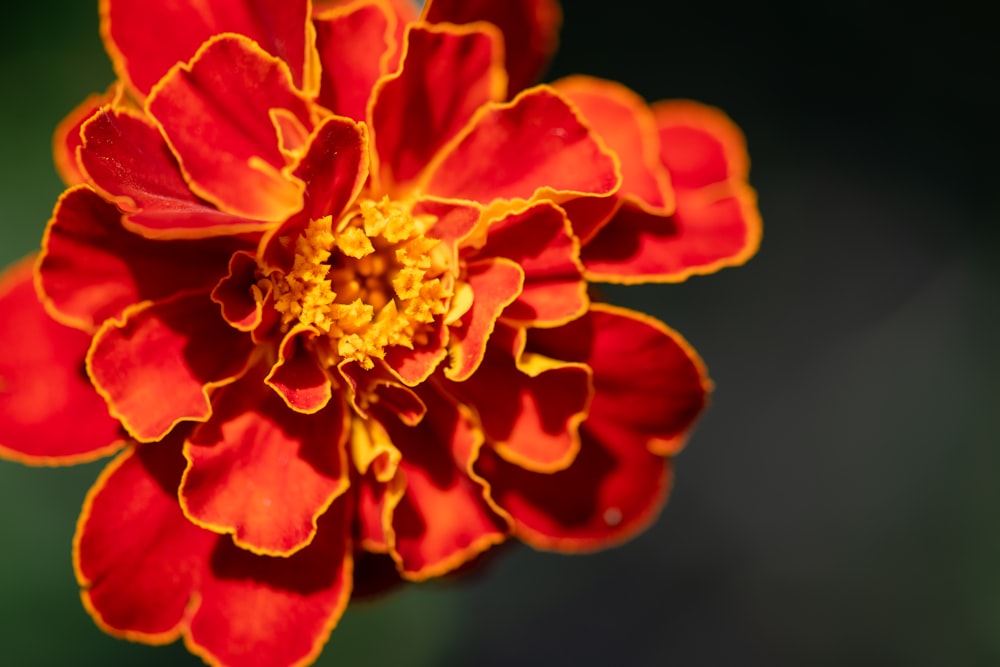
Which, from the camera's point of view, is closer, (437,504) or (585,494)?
(437,504)

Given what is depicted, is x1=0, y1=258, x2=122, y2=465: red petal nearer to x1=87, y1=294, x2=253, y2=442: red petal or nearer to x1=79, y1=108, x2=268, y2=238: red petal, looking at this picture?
x1=87, y1=294, x2=253, y2=442: red petal

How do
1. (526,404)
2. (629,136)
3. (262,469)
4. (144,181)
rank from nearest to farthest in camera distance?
(144,181) → (262,469) → (526,404) → (629,136)

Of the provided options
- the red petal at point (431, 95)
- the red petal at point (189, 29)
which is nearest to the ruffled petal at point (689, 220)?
the red petal at point (431, 95)

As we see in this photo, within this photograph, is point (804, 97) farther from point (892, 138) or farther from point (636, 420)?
point (636, 420)

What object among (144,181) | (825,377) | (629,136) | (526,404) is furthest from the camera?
(825,377)

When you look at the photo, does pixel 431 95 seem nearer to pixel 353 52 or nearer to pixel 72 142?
pixel 353 52

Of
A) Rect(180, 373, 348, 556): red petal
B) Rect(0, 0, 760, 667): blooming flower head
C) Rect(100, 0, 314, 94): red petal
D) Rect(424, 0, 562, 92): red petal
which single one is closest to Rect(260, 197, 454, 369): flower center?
Rect(0, 0, 760, 667): blooming flower head

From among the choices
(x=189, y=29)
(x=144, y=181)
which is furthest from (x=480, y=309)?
(x=189, y=29)
